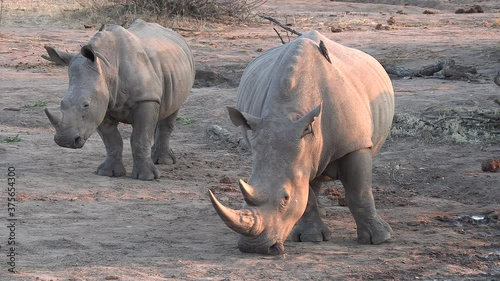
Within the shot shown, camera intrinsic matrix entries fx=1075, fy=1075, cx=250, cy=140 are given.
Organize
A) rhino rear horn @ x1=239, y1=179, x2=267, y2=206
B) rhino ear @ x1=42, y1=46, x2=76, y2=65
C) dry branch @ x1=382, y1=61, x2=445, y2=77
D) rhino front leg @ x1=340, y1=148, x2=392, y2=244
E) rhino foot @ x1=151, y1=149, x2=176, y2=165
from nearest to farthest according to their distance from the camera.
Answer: rhino rear horn @ x1=239, y1=179, x2=267, y2=206
rhino front leg @ x1=340, y1=148, x2=392, y2=244
rhino ear @ x1=42, y1=46, x2=76, y2=65
rhino foot @ x1=151, y1=149, x2=176, y2=165
dry branch @ x1=382, y1=61, x2=445, y2=77

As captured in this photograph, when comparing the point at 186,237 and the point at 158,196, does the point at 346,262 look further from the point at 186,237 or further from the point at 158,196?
the point at 158,196

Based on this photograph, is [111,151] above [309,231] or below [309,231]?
below

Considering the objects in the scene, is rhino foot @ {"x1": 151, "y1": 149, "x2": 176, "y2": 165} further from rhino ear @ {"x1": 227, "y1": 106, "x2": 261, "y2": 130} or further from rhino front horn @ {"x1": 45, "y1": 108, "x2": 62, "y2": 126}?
rhino ear @ {"x1": 227, "y1": 106, "x2": 261, "y2": 130}

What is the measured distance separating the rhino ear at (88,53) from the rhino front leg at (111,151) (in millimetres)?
775

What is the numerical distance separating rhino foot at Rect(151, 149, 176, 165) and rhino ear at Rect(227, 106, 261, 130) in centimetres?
424

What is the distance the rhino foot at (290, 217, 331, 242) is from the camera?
7137 millimetres

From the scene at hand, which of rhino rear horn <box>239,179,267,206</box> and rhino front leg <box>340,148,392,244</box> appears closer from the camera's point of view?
rhino rear horn <box>239,179,267,206</box>

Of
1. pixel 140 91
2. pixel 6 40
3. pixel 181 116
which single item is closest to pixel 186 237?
pixel 140 91

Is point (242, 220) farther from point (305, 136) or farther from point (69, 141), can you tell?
point (69, 141)

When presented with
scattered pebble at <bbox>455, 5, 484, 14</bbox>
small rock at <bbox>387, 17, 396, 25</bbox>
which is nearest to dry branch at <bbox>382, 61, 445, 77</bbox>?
small rock at <bbox>387, 17, 396, 25</bbox>

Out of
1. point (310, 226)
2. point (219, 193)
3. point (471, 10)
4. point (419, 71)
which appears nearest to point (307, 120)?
point (310, 226)

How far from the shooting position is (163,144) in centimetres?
1065

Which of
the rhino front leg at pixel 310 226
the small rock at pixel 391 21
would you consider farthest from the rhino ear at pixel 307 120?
the small rock at pixel 391 21

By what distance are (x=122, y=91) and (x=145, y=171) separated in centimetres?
75
